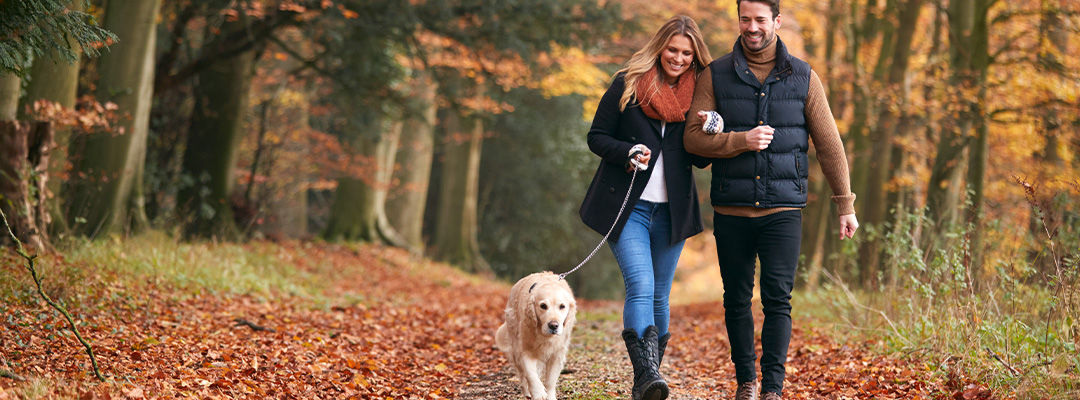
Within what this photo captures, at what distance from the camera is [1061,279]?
15.8ft

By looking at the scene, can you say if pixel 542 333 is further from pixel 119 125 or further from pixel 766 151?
pixel 119 125

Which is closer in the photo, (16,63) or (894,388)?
(16,63)

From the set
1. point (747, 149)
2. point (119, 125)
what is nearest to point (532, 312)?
point (747, 149)

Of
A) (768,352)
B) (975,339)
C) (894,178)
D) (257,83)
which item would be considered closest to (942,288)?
(975,339)

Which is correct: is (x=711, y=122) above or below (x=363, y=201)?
above

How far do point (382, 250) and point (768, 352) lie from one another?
546 inches

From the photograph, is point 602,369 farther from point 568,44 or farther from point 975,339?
point 568,44

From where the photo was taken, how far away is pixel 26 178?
7.78 m

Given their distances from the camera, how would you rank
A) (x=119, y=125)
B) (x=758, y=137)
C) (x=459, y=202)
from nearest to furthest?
(x=758, y=137) < (x=119, y=125) < (x=459, y=202)

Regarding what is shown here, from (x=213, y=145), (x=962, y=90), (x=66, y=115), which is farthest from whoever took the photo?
(x=213, y=145)

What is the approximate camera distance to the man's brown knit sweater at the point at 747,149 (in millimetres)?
4410

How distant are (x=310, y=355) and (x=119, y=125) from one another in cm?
493

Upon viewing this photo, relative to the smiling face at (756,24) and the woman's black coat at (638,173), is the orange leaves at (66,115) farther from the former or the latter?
the smiling face at (756,24)

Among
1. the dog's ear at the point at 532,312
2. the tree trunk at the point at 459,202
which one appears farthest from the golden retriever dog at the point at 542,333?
the tree trunk at the point at 459,202
